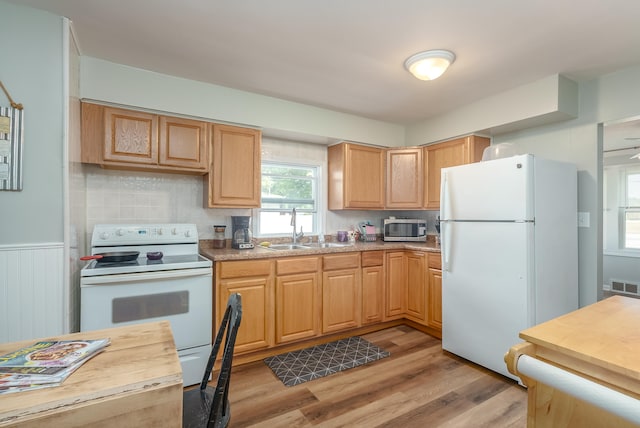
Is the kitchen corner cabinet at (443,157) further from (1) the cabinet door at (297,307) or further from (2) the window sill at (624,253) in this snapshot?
(2) the window sill at (624,253)

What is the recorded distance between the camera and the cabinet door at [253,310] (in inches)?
97.9

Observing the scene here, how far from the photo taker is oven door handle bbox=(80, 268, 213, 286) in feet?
6.49

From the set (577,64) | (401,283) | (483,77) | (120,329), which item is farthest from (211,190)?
(577,64)

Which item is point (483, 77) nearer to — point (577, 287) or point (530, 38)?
Result: point (530, 38)

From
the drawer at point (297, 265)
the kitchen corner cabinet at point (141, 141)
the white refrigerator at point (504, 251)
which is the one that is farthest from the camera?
the drawer at point (297, 265)

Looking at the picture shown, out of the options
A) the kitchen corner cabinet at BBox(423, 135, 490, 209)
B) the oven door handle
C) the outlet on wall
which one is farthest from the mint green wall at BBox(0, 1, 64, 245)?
the outlet on wall

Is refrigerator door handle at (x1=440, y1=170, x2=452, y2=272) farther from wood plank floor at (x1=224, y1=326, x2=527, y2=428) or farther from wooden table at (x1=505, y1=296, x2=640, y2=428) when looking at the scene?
wooden table at (x1=505, y1=296, x2=640, y2=428)

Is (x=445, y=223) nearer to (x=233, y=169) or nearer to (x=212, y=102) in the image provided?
(x=233, y=169)

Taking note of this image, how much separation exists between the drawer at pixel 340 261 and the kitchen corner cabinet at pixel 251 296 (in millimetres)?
561

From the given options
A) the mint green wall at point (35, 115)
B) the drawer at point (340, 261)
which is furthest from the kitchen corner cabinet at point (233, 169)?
the mint green wall at point (35, 115)

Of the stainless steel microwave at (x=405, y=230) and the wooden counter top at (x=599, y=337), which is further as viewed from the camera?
the stainless steel microwave at (x=405, y=230)

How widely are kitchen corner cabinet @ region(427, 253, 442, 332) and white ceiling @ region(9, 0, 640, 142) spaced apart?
1673 millimetres

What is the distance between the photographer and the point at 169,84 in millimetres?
2609

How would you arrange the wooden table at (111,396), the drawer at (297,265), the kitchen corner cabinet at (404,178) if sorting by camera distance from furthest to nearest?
1. the kitchen corner cabinet at (404,178)
2. the drawer at (297,265)
3. the wooden table at (111,396)
